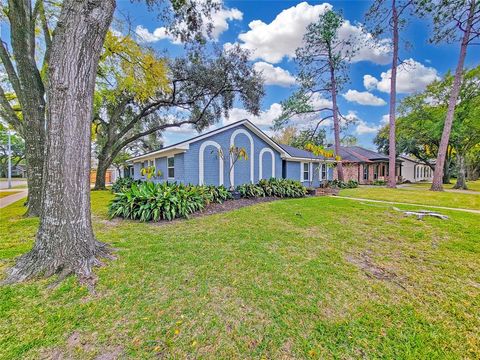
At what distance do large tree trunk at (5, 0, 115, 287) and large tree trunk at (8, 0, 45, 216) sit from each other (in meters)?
4.65

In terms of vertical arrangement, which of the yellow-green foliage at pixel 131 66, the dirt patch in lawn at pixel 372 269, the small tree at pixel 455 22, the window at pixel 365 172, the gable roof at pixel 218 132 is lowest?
the dirt patch in lawn at pixel 372 269

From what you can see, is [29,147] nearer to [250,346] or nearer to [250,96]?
[250,346]

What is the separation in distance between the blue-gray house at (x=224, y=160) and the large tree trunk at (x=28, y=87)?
184 inches

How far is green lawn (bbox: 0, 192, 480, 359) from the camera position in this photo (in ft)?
6.47

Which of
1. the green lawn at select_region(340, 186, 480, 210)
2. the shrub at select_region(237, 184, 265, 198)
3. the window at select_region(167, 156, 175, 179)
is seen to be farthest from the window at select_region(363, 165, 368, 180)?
the window at select_region(167, 156, 175, 179)

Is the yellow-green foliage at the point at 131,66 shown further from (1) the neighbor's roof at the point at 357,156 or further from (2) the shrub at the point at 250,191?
(1) the neighbor's roof at the point at 357,156

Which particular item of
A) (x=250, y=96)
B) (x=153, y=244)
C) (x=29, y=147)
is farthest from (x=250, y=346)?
(x=250, y=96)

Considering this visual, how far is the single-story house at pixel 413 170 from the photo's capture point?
2738cm

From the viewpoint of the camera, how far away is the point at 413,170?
29062 mm

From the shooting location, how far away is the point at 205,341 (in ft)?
6.64

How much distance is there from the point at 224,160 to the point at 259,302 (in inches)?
363

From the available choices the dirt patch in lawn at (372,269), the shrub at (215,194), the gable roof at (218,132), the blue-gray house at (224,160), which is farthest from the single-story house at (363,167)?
the dirt patch in lawn at (372,269)

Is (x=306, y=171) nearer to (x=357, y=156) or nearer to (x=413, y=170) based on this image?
(x=357, y=156)

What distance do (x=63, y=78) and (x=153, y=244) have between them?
3.35 metres
